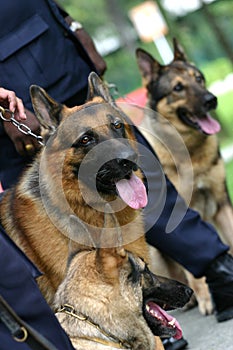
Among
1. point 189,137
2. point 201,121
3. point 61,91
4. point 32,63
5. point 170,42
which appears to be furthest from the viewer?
point 170,42

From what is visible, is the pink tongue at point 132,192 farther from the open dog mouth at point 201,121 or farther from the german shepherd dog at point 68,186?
the open dog mouth at point 201,121

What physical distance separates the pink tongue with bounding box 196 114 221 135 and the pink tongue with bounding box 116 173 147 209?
104 inches

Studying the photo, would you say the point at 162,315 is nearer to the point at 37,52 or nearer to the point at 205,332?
the point at 205,332

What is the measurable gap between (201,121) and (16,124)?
301 cm

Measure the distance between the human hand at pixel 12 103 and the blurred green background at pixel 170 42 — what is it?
12.6 metres

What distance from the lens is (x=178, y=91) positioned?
7.14 meters

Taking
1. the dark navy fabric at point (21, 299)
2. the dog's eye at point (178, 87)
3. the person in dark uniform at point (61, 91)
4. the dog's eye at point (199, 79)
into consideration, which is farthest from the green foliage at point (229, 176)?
the dark navy fabric at point (21, 299)

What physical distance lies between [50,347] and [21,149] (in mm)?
1838

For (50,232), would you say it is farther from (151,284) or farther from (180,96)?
(180,96)

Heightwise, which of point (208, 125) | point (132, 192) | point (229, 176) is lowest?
point (229, 176)

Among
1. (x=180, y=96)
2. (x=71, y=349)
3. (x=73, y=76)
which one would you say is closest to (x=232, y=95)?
(x=180, y=96)

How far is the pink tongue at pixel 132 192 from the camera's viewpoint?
13.6 feet

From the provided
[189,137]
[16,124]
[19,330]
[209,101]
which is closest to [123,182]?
[16,124]

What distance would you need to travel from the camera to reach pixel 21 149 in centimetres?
462
